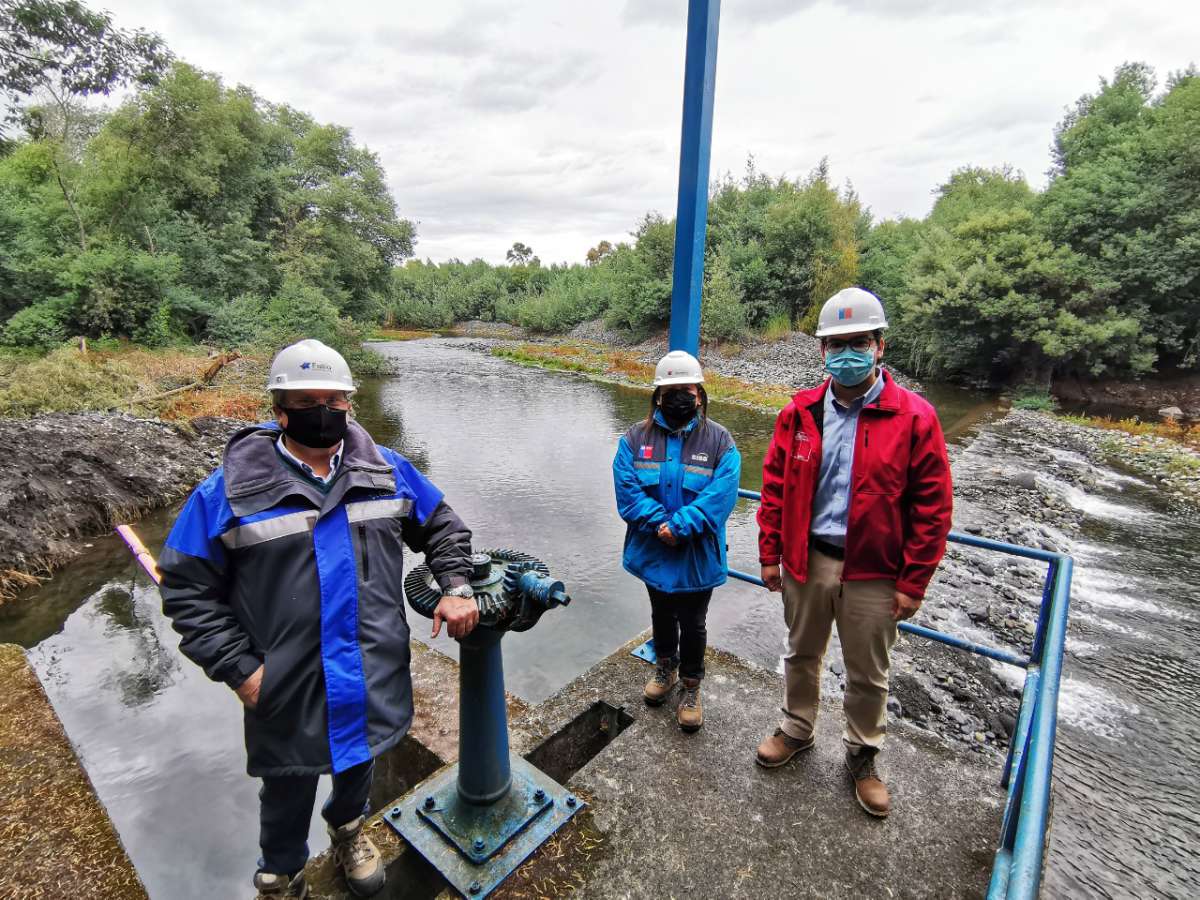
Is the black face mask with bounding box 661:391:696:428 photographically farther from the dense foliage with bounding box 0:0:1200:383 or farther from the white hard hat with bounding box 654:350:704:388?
the dense foliage with bounding box 0:0:1200:383

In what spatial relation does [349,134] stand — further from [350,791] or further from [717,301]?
[350,791]

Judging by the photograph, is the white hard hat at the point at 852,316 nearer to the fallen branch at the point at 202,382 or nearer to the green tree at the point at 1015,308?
the fallen branch at the point at 202,382

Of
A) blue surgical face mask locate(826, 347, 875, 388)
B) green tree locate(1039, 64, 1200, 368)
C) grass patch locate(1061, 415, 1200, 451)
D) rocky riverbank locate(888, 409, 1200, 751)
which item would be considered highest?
green tree locate(1039, 64, 1200, 368)

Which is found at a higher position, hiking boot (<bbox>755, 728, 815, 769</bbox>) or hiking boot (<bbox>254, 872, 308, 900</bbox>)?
hiking boot (<bbox>755, 728, 815, 769</bbox>)

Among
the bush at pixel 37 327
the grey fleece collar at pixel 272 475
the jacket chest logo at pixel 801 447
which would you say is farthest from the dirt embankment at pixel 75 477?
the bush at pixel 37 327

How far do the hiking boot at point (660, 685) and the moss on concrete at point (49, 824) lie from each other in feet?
6.81

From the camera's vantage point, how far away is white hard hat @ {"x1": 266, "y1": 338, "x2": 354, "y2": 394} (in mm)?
1734

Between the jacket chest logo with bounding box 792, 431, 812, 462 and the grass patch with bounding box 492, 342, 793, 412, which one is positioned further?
the grass patch with bounding box 492, 342, 793, 412

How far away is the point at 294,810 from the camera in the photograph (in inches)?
74.0

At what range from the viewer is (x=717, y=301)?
2734 centimetres

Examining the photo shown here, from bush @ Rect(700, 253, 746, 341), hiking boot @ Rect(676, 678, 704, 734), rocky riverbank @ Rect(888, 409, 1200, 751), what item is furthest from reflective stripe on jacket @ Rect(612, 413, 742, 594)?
bush @ Rect(700, 253, 746, 341)

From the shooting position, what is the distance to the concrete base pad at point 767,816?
1.96m

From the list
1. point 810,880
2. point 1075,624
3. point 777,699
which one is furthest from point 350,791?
point 1075,624

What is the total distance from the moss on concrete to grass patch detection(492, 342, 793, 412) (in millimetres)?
12302
